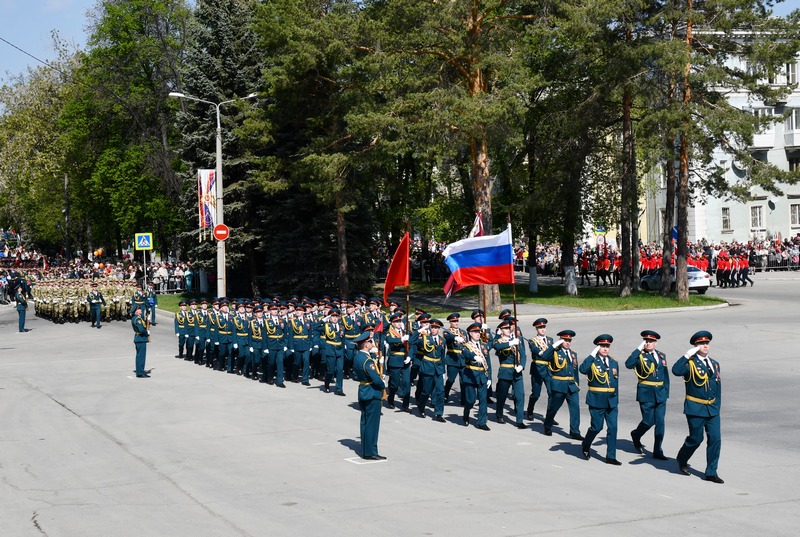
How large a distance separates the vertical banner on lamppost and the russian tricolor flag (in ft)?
50.9

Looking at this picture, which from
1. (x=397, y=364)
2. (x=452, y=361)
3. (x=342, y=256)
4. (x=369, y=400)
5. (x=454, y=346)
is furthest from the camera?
(x=342, y=256)

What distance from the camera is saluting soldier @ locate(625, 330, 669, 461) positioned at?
1198 centimetres

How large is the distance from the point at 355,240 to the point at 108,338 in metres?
12.5

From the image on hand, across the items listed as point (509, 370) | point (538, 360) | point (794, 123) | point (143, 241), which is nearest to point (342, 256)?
point (143, 241)

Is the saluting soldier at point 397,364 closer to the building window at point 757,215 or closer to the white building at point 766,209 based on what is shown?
the white building at point 766,209

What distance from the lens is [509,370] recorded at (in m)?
14.9

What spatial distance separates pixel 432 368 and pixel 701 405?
5518 mm

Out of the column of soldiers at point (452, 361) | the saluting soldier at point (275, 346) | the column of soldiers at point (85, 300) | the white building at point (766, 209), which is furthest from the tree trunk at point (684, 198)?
the white building at point (766, 209)

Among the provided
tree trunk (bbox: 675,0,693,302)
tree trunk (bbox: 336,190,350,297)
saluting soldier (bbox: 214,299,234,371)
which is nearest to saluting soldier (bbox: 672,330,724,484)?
saluting soldier (bbox: 214,299,234,371)

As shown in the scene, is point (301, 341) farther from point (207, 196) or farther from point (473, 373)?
point (207, 196)

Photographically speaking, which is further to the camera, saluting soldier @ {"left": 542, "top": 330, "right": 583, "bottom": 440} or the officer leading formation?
saluting soldier @ {"left": 542, "top": 330, "right": 583, "bottom": 440}

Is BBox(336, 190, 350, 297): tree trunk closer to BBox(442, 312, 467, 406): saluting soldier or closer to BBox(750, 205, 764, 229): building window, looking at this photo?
BBox(442, 312, 467, 406): saluting soldier

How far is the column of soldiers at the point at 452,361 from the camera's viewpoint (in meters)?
12.0

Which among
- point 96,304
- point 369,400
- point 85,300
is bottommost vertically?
point 369,400
